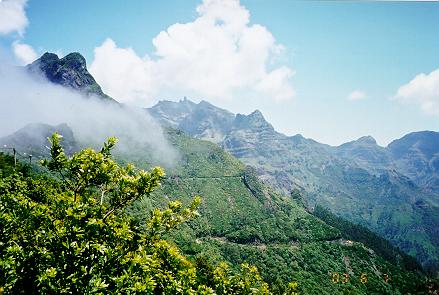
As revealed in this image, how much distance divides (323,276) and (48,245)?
672 feet

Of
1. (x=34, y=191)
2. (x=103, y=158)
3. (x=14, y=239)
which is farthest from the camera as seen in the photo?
(x=34, y=191)

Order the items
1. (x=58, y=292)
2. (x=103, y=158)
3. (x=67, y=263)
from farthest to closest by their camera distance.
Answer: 1. (x=103, y=158)
2. (x=67, y=263)
3. (x=58, y=292)

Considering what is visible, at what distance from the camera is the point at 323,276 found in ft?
643

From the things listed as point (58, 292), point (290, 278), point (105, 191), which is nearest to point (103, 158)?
point (105, 191)

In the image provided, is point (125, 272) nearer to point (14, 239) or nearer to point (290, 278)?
point (14, 239)

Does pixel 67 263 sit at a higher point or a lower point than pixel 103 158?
lower

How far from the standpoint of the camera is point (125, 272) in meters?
13.2

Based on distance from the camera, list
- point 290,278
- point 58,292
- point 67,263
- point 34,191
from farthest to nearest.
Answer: point 290,278
point 34,191
point 67,263
point 58,292

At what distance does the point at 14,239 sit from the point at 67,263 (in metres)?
5.75

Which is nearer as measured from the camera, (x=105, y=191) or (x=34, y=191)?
(x=105, y=191)

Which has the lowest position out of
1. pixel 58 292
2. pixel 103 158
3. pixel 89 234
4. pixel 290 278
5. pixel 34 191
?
pixel 290 278

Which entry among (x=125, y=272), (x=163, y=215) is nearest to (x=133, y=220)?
(x=163, y=215)

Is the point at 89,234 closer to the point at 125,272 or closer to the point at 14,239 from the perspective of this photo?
the point at 125,272

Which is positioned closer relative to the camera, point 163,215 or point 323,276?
point 163,215
